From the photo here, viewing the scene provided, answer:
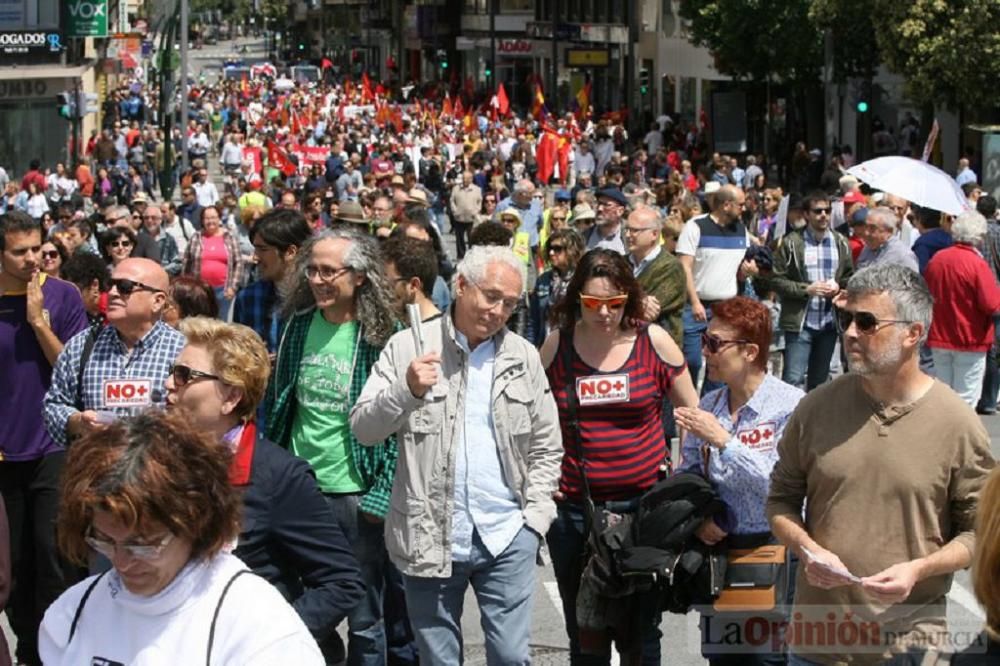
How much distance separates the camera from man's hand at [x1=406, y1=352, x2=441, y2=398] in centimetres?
558

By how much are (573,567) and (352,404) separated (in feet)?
3.35

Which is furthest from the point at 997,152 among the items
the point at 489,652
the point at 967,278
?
the point at 489,652

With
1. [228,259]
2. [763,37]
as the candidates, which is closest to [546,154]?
[763,37]

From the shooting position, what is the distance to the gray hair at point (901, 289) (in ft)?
16.9

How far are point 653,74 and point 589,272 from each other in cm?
5827

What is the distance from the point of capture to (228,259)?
14.9 meters

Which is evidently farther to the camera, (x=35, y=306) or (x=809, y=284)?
(x=809, y=284)

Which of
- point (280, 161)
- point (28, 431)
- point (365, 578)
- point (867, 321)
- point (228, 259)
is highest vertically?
point (280, 161)

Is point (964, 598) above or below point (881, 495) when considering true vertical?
below

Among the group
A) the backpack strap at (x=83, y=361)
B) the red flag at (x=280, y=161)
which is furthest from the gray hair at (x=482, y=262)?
the red flag at (x=280, y=161)

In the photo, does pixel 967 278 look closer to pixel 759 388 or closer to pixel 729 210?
pixel 729 210

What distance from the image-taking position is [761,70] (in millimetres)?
44094

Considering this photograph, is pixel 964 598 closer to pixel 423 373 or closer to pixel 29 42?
pixel 423 373

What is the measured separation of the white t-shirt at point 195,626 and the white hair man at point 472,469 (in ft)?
7.27
